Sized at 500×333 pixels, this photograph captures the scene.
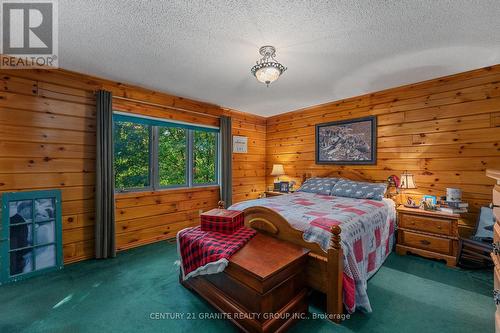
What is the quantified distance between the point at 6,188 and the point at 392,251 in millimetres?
4662

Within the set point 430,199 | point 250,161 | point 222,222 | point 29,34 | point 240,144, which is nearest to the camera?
point 29,34

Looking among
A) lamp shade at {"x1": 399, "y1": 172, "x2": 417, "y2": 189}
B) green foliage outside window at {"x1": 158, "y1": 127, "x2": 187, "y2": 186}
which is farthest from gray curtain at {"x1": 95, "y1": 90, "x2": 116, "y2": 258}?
lamp shade at {"x1": 399, "y1": 172, "x2": 417, "y2": 189}

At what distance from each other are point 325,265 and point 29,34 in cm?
321

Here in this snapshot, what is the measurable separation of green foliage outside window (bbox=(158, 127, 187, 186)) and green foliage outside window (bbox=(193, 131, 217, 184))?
0.21m

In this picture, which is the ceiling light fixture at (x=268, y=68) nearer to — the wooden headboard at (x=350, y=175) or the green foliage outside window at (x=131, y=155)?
the green foliage outside window at (x=131, y=155)

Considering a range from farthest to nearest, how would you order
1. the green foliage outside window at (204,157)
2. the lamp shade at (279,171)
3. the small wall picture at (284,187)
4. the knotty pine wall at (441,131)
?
1. the lamp shade at (279,171)
2. the small wall picture at (284,187)
3. the green foliage outside window at (204,157)
4. the knotty pine wall at (441,131)

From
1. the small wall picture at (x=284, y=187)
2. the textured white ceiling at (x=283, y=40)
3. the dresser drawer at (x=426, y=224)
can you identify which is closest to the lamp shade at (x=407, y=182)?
the dresser drawer at (x=426, y=224)

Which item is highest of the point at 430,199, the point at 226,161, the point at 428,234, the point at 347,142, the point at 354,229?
the point at 347,142

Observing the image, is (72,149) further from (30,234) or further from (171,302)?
(171,302)

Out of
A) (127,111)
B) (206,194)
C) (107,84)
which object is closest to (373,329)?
(206,194)

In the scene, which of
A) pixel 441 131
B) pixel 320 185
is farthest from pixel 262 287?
pixel 441 131

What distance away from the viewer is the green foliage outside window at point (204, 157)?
4055 millimetres

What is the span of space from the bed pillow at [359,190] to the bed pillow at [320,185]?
10cm

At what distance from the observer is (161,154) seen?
3609 mm
